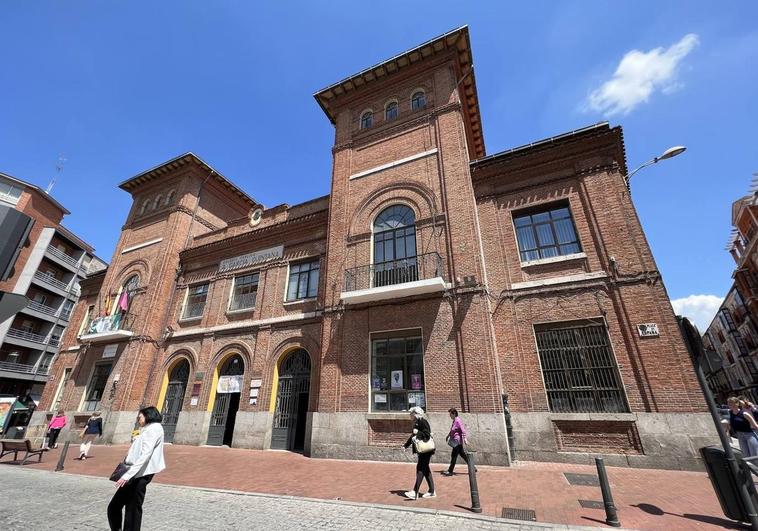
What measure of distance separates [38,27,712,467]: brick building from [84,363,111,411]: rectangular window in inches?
3.7

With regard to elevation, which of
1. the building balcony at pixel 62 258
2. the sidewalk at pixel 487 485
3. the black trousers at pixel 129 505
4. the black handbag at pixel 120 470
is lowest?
the sidewalk at pixel 487 485

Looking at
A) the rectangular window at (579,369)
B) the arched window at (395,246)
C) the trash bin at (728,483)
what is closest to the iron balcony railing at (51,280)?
the arched window at (395,246)

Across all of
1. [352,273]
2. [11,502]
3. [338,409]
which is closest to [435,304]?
[352,273]

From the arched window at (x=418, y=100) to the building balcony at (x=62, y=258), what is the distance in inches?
1466

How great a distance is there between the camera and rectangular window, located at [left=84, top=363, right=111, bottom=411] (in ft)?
57.5

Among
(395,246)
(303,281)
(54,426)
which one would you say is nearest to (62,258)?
(54,426)

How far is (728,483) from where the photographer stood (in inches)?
203

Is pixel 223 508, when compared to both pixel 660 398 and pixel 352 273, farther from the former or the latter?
pixel 660 398

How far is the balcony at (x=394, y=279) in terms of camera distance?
36.6 feet

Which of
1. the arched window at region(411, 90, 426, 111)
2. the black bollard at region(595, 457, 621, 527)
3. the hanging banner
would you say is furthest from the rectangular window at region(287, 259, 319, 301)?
the black bollard at region(595, 457, 621, 527)

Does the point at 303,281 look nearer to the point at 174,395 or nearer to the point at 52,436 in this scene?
the point at 174,395

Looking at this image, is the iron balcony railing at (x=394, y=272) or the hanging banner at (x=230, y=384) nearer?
the iron balcony railing at (x=394, y=272)

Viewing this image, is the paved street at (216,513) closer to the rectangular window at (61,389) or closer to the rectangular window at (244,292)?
the rectangular window at (244,292)

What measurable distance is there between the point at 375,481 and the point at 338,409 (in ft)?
12.7
